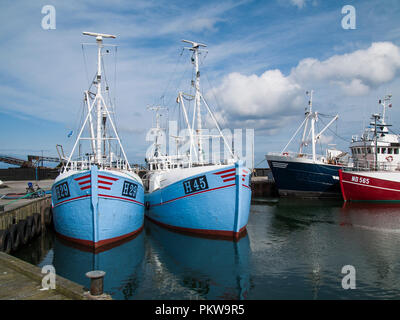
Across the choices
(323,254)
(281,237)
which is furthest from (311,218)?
(323,254)

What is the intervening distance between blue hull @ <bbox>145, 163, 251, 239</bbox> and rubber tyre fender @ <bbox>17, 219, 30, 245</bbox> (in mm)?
7978

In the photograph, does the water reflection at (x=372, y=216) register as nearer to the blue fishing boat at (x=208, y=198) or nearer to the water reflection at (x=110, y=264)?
the blue fishing boat at (x=208, y=198)

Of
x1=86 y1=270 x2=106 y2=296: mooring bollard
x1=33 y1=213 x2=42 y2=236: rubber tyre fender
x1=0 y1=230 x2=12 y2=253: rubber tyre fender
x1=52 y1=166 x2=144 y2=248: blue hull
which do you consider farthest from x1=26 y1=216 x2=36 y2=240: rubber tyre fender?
x1=86 y1=270 x2=106 y2=296: mooring bollard

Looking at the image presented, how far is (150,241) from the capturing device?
1694 cm

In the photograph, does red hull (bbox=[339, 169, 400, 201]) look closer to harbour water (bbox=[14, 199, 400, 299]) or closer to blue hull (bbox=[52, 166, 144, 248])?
harbour water (bbox=[14, 199, 400, 299])

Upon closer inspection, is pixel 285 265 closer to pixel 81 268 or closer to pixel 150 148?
pixel 81 268

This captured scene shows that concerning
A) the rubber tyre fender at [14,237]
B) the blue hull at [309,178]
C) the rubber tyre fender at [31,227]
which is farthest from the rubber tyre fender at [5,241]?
the blue hull at [309,178]

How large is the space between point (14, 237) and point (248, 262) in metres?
11.7

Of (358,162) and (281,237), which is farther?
(358,162)

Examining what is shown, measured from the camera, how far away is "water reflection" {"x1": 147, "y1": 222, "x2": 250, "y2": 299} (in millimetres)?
10070

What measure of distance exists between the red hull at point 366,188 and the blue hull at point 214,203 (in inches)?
816

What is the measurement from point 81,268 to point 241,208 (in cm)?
852

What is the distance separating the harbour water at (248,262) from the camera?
988 centimetres
